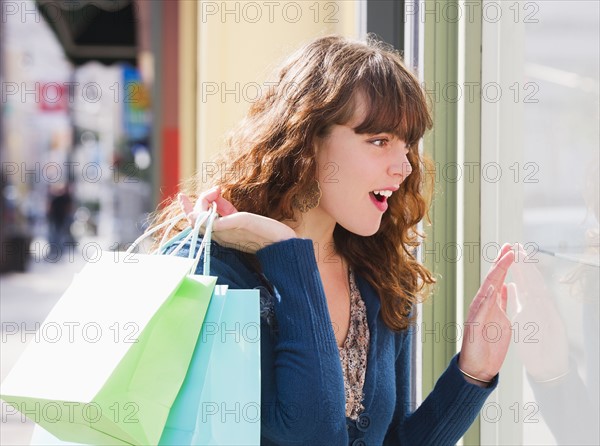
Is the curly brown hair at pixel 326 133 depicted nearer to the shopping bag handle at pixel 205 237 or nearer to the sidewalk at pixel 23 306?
the shopping bag handle at pixel 205 237

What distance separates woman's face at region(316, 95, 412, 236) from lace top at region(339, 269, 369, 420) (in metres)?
0.20

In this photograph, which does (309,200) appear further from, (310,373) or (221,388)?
(221,388)

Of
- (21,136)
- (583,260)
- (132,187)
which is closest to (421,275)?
(583,260)

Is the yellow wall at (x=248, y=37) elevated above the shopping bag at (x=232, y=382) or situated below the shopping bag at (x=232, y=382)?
above

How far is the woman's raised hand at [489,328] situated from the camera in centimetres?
177

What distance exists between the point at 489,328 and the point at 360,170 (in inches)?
17.7

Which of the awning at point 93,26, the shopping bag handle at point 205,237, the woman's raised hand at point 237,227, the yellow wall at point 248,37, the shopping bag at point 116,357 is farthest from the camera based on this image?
the awning at point 93,26

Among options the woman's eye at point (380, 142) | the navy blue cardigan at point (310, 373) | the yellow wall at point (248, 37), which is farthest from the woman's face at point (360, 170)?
the yellow wall at point (248, 37)

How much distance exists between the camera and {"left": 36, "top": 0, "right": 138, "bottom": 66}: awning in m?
12.5

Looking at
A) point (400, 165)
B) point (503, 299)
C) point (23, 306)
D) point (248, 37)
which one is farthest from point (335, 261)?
point (23, 306)

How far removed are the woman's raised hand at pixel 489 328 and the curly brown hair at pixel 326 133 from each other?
21cm

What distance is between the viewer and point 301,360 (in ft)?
5.37

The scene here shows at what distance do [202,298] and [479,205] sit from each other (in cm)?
105

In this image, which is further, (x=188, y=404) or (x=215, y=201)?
(x=215, y=201)
